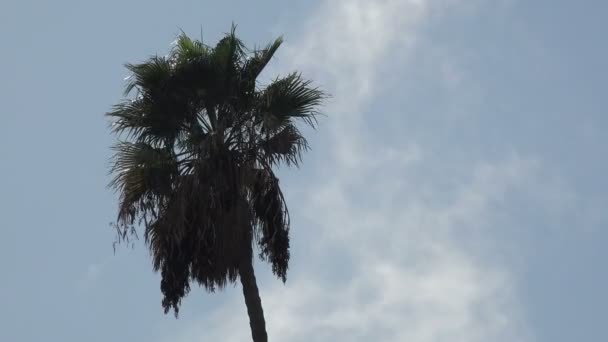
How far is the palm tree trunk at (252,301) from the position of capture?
2244 cm

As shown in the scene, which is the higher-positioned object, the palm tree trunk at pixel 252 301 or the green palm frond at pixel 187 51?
the green palm frond at pixel 187 51

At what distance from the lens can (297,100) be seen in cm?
2439

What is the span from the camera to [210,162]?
2330 centimetres

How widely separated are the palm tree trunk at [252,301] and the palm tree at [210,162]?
0.01 meters

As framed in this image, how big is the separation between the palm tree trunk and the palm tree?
15mm

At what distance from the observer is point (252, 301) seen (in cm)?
2261

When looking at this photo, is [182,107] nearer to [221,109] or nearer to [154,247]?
[221,109]

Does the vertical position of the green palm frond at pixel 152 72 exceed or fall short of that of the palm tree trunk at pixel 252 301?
it exceeds it

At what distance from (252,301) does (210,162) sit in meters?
2.25

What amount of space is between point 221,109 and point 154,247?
97.0 inches

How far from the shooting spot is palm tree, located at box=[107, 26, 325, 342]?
2300 centimetres

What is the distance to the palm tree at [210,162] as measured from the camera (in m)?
23.0

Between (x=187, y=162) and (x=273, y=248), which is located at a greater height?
(x=187, y=162)

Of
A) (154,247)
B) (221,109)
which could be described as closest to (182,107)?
(221,109)
